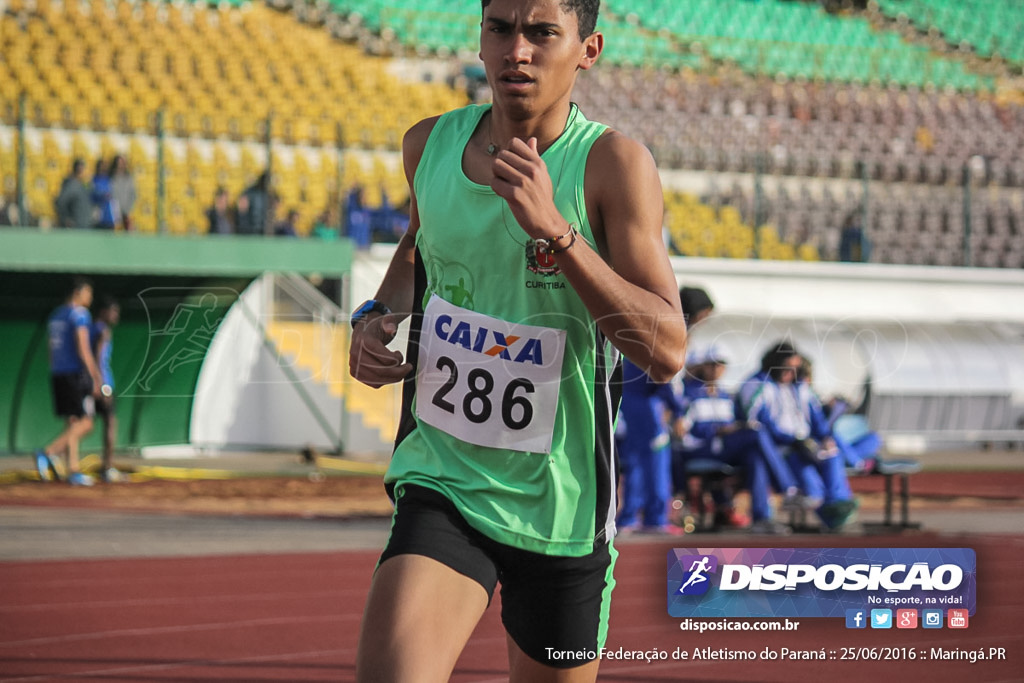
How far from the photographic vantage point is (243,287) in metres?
15.5

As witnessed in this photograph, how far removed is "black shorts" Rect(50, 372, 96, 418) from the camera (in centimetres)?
1258

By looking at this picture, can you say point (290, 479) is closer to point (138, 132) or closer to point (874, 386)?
point (138, 132)

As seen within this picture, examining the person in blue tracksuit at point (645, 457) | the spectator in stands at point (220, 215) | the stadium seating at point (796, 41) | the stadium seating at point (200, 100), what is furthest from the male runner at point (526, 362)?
the stadium seating at point (796, 41)

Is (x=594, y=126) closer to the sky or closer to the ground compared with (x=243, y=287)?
closer to the sky

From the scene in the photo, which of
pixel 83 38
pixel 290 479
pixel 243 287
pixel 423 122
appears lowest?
pixel 290 479

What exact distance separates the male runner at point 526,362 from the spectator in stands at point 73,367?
10.2 metres

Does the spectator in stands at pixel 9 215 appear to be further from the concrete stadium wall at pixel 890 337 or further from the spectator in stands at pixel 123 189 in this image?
the concrete stadium wall at pixel 890 337

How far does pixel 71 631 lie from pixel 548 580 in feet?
14.0

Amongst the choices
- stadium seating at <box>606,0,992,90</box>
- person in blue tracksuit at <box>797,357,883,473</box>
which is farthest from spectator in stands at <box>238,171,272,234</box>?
stadium seating at <box>606,0,992,90</box>

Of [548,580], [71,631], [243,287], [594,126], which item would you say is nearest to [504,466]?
[548,580]

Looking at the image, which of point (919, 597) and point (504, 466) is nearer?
point (504, 466)
